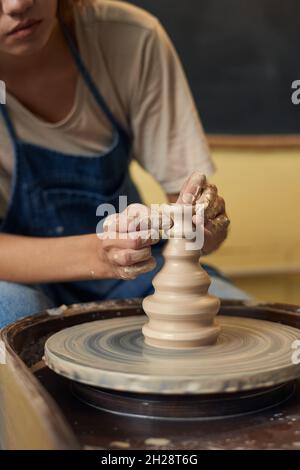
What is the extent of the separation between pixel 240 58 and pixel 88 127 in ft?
5.27

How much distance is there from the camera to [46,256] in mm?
1366

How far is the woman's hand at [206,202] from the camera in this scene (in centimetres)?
114

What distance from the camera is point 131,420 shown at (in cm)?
91

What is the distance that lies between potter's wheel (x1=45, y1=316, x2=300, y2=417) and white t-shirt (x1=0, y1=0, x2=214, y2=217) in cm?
62

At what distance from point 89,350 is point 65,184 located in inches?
25.6

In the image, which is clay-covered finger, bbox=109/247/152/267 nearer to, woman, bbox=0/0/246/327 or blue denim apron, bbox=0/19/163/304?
woman, bbox=0/0/246/327

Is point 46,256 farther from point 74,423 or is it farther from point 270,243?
point 270,243

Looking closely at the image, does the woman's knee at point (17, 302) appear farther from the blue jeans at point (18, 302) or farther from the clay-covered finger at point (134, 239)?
the clay-covered finger at point (134, 239)

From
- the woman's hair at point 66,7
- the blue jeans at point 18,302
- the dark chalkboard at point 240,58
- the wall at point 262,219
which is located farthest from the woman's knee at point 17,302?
the dark chalkboard at point 240,58

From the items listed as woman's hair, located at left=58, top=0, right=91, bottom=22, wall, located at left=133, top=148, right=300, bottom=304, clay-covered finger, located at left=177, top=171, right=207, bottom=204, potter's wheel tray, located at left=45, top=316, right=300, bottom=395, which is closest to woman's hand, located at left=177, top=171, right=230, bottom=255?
clay-covered finger, located at left=177, top=171, right=207, bottom=204

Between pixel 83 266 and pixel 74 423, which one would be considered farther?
pixel 83 266

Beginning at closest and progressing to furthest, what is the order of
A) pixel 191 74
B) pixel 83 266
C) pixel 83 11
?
pixel 83 266 → pixel 83 11 → pixel 191 74

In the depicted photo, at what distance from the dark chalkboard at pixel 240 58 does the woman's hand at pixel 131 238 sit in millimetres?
1961
